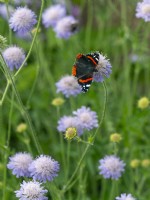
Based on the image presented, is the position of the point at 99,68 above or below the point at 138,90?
below

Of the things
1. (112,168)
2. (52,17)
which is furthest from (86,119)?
(52,17)

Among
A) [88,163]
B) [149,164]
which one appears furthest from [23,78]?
[149,164]

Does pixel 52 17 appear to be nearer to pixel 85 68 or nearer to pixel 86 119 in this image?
pixel 86 119

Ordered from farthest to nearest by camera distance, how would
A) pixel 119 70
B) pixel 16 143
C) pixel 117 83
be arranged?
1. pixel 119 70
2. pixel 117 83
3. pixel 16 143

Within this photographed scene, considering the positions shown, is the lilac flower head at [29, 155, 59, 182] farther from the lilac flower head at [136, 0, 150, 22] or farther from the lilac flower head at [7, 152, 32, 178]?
the lilac flower head at [136, 0, 150, 22]

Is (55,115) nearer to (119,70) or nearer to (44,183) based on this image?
(119,70)

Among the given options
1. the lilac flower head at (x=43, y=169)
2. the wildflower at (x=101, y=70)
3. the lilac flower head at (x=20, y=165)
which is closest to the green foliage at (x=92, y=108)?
the lilac flower head at (x=20, y=165)
